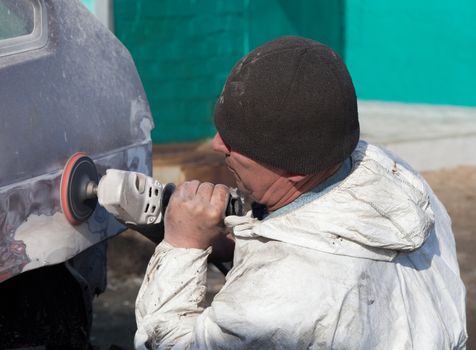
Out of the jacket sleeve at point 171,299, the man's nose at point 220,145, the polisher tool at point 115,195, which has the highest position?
the man's nose at point 220,145

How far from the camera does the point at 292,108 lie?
1898mm

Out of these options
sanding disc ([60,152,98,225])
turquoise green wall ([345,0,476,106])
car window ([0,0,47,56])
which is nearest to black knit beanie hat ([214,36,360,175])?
sanding disc ([60,152,98,225])

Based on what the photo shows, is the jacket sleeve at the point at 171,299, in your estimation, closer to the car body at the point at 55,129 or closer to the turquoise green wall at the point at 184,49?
the car body at the point at 55,129

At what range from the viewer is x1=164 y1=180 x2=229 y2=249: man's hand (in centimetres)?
213

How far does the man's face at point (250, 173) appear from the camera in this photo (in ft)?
6.69

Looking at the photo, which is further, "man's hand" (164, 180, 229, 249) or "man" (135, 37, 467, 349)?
"man's hand" (164, 180, 229, 249)

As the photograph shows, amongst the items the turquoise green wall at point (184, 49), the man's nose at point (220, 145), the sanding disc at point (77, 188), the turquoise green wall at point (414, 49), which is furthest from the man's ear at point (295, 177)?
the turquoise green wall at point (414, 49)

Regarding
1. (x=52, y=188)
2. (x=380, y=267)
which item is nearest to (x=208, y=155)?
(x=52, y=188)

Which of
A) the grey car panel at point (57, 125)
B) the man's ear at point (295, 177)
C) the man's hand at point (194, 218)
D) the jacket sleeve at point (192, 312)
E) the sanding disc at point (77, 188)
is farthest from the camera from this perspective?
the sanding disc at point (77, 188)

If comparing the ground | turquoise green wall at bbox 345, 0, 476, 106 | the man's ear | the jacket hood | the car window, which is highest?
the car window

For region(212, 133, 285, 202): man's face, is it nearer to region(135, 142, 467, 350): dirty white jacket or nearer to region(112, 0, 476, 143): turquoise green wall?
region(135, 142, 467, 350): dirty white jacket

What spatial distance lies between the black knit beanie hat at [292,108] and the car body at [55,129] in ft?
1.91

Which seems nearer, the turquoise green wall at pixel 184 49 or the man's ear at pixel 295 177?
the man's ear at pixel 295 177

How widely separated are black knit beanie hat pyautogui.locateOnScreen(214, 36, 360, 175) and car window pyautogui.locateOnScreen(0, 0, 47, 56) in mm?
717
